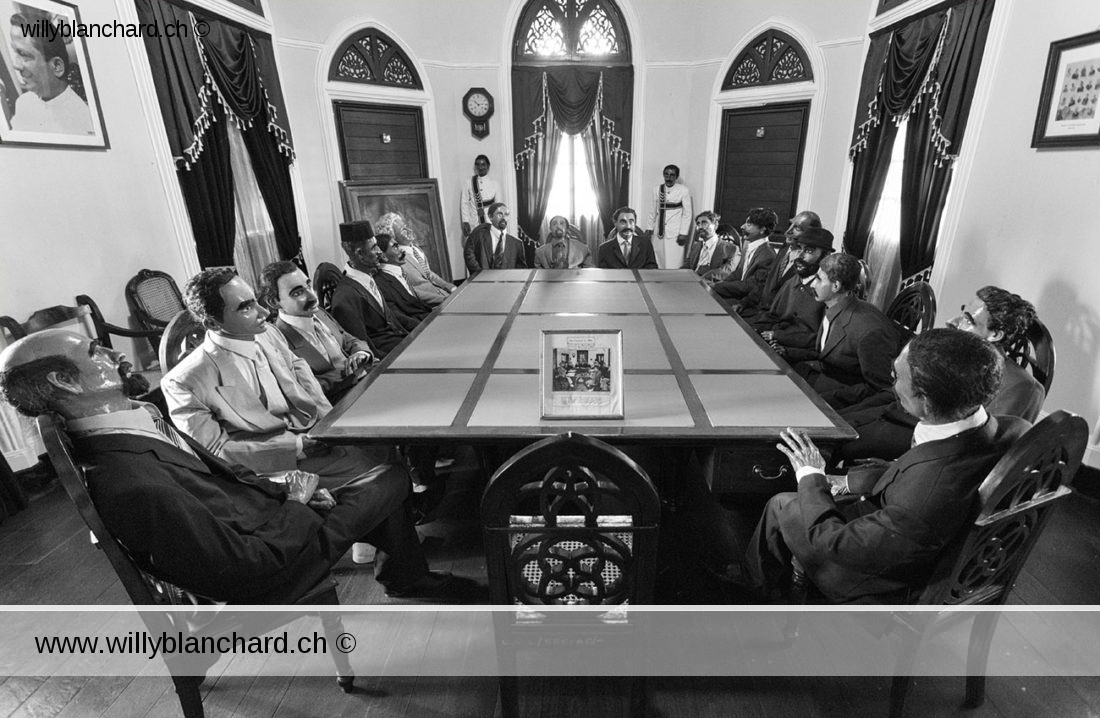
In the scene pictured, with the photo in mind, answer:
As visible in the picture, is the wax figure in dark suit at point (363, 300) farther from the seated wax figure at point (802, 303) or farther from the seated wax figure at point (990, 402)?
the seated wax figure at point (990, 402)

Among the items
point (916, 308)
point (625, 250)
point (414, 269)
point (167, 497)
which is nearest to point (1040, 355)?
point (916, 308)

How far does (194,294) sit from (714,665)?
6.48ft

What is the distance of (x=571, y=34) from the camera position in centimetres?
583

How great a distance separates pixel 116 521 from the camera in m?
1.07

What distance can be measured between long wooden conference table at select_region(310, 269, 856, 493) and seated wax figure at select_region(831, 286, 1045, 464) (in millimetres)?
432

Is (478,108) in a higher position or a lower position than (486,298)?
higher

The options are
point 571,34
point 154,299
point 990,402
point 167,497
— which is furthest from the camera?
point 571,34

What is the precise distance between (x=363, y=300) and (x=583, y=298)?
49.9 inches

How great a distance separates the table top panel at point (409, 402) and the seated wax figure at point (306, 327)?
0.59 meters

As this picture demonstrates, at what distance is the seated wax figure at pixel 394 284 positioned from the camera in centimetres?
345

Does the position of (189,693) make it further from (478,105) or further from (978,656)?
(478,105)

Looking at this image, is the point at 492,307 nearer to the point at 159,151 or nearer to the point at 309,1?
the point at 159,151

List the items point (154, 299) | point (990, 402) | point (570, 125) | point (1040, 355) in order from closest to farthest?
point (990, 402)
point (1040, 355)
point (154, 299)
point (570, 125)

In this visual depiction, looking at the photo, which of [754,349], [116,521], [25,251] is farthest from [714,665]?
[25,251]
